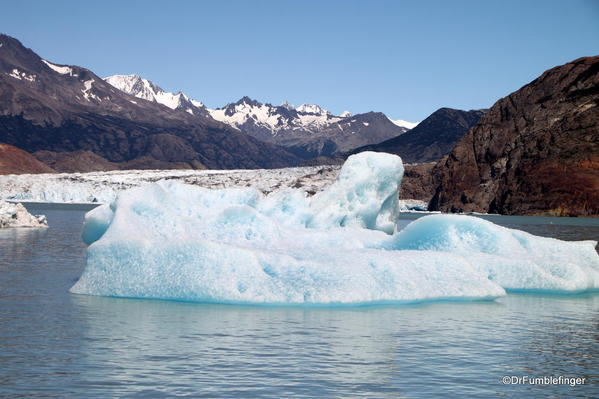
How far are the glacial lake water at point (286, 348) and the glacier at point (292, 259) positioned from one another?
0.40 m

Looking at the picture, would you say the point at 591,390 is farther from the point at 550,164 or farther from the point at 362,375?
the point at 550,164

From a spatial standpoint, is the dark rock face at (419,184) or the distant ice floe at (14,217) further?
the dark rock face at (419,184)

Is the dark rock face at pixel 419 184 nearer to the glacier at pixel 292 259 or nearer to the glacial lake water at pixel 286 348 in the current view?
the glacier at pixel 292 259

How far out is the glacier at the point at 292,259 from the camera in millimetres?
15773

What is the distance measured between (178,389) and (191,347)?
2.41 meters

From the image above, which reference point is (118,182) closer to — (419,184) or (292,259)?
(419,184)

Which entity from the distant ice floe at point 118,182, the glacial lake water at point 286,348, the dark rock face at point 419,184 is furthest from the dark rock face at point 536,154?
the glacial lake water at point 286,348

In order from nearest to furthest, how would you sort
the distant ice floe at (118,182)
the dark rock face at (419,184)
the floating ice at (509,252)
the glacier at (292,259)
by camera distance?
the glacier at (292,259), the floating ice at (509,252), the distant ice floe at (118,182), the dark rock face at (419,184)

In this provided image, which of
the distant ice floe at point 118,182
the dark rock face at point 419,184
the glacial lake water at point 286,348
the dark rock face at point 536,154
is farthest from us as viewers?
the dark rock face at point 419,184

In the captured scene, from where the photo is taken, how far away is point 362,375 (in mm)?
10156

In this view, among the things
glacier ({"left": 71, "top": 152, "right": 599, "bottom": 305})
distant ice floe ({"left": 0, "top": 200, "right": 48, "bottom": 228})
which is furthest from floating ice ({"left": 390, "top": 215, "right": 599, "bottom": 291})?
distant ice floe ({"left": 0, "top": 200, "right": 48, "bottom": 228})

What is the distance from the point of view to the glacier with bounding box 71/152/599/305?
15.8m

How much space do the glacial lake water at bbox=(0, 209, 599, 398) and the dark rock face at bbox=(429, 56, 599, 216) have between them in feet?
262

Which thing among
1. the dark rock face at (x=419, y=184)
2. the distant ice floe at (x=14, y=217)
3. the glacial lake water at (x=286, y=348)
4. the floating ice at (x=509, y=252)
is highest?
the dark rock face at (x=419, y=184)
